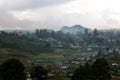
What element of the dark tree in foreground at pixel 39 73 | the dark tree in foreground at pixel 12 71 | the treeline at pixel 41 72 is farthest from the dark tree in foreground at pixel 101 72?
the dark tree in foreground at pixel 12 71

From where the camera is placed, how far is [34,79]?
36.9 meters

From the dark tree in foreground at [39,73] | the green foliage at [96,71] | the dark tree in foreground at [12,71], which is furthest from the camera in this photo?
the dark tree in foreground at [39,73]

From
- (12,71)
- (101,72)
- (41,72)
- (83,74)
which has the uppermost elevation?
(12,71)

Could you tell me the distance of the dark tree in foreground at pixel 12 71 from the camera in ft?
109

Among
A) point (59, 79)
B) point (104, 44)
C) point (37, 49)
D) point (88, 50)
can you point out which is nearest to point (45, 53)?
point (37, 49)

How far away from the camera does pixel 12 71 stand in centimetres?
3328

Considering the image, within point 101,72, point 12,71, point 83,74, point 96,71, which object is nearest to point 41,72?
point 12,71

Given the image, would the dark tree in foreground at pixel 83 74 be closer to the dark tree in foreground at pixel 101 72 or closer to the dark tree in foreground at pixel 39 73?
the dark tree in foreground at pixel 101 72

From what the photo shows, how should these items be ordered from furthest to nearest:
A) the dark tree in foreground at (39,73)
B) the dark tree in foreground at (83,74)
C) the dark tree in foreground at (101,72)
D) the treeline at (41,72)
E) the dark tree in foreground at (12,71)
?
the dark tree in foreground at (101,72) < the dark tree in foreground at (39,73) < the dark tree in foreground at (83,74) < the treeline at (41,72) < the dark tree in foreground at (12,71)

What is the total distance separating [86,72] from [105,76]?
323 cm

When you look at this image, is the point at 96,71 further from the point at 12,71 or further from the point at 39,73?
the point at 12,71

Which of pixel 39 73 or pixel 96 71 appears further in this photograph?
pixel 96 71

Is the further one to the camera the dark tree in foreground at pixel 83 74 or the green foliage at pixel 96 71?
the green foliage at pixel 96 71

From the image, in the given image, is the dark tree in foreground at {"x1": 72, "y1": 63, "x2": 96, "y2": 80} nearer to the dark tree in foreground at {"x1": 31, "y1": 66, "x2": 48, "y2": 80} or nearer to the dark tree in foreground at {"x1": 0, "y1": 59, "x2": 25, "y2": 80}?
the dark tree in foreground at {"x1": 31, "y1": 66, "x2": 48, "y2": 80}
